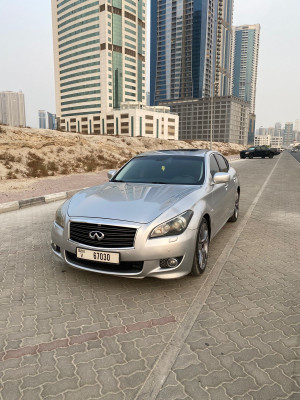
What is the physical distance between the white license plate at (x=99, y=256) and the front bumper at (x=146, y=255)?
4 cm

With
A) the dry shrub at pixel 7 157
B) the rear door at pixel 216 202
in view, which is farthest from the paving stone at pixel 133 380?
the dry shrub at pixel 7 157

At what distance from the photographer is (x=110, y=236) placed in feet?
10.00

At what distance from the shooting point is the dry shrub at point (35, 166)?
1600cm

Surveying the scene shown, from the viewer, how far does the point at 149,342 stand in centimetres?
246

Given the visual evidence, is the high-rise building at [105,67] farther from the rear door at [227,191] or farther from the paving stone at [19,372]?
the paving stone at [19,372]

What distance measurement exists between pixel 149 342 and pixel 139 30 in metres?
136

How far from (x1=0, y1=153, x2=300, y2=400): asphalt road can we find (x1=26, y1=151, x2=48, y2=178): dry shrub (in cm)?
1244

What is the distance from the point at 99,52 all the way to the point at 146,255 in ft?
391

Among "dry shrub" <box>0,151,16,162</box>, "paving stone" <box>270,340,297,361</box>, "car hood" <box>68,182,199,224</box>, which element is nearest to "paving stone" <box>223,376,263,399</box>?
"paving stone" <box>270,340,297,361</box>

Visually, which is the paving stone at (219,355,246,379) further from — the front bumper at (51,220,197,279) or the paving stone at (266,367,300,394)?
the front bumper at (51,220,197,279)

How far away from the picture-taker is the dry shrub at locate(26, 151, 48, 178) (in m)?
16.0

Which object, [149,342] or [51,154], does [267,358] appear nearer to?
[149,342]

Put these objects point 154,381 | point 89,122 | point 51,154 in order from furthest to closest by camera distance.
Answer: point 89,122 < point 51,154 < point 154,381

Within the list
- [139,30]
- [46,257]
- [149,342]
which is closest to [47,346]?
[149,342]
